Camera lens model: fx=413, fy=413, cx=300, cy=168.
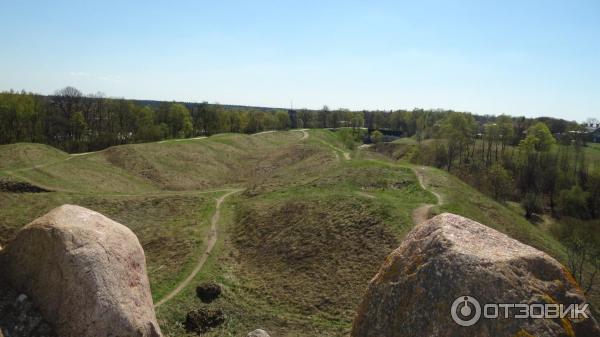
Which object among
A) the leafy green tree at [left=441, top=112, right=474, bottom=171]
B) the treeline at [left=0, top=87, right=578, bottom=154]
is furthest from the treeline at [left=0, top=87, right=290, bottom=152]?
the leafy green tree at [left=441, top=112, right=474, bottom=171]

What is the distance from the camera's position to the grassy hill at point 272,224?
1007 inches

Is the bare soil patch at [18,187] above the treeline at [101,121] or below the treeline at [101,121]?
below

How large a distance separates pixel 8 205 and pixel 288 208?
2844cm

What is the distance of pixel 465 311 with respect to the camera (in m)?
8.77

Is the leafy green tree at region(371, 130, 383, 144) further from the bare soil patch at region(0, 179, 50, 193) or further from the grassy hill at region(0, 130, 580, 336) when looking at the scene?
the bare soil patch at region(0, 179, 50, 193)

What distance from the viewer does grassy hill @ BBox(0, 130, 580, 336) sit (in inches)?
1007

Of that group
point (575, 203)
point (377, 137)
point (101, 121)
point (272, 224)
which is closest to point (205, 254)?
point (272, 224)

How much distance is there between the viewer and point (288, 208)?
38250mm

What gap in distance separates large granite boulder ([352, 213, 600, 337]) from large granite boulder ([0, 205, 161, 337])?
6.18m

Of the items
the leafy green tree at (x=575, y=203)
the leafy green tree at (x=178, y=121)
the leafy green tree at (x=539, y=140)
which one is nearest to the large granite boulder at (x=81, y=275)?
the leafy green tree at (x=575, y=203)

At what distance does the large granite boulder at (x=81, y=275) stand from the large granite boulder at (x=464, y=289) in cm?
618

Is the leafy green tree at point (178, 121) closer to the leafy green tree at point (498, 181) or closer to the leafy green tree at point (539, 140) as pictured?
the leafy green tree at point (498, 181)

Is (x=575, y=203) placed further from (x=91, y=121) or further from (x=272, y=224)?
(x=91, y=121)

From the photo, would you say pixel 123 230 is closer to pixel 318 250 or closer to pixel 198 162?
pixel 318 250
